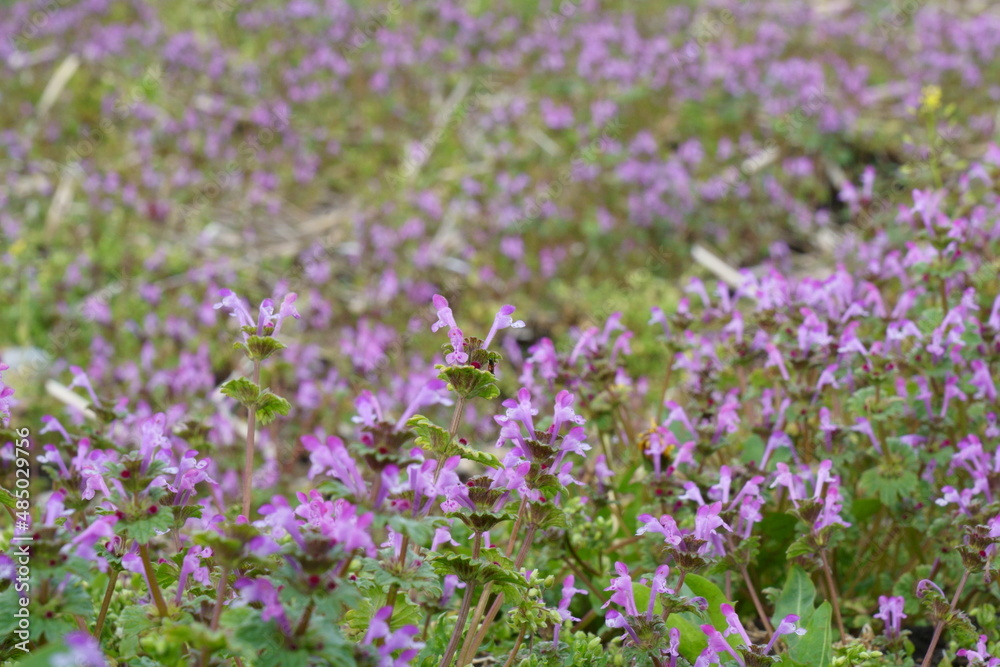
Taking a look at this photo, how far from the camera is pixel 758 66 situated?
7824mm

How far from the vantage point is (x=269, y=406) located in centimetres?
180

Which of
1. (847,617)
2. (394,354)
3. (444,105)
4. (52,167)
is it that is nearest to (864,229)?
(847,617)

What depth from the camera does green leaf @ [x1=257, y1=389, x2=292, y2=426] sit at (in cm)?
175

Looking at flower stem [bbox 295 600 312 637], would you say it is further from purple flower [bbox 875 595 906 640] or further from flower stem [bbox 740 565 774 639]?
purple flower [bbox 875 595 906 640]

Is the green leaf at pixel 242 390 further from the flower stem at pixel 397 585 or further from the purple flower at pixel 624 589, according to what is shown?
the purple flower at pixel 624 589

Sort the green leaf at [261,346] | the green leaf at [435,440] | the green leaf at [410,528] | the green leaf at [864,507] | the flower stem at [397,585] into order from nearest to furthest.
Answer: the green leaf at [410,528] < the flower stem at [397,585] < the green leaf at [435,440] < the green leaf at [261,346] < the green leaf at [864,507]

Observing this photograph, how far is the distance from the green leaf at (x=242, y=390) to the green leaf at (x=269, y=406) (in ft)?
0.06

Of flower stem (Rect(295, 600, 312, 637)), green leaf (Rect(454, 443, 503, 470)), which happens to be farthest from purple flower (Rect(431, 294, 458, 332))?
flower stem (Rect(295, 600, 312, 637))

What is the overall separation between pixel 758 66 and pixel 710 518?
6.84m

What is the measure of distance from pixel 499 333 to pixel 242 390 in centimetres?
387

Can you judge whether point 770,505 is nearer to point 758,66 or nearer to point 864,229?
point 864,229

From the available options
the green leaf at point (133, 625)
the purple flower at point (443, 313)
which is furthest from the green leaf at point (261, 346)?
the green leaf at point (133, 625)

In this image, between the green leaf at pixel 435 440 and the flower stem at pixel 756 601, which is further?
the flower stem at pixel 756 601

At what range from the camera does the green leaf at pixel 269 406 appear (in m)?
1.75
